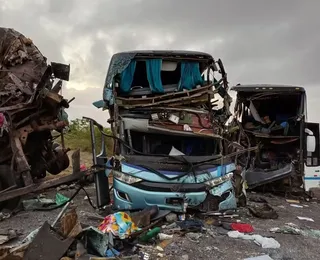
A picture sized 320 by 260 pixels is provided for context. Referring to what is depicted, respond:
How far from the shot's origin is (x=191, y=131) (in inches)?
296

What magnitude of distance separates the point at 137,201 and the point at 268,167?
599cm

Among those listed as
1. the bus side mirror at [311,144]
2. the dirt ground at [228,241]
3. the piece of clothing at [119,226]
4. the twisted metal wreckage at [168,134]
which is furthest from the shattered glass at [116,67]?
the bus side mirror at [311,144]

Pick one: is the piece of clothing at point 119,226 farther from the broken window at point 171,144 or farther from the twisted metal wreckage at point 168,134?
the broken window at point 171,144

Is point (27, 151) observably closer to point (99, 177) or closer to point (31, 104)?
point (31, 104)

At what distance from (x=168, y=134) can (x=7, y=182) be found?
122 inches

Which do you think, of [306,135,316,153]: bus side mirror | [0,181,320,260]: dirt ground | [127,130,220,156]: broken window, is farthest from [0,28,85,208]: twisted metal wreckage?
[306,135,316,153]: bus side mirror

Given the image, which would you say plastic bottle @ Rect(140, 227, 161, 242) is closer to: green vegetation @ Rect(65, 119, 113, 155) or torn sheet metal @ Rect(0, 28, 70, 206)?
torn sheet metal @ Rect(0, 28, 70, 206)

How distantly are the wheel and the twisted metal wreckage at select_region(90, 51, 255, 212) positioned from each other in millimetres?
1571

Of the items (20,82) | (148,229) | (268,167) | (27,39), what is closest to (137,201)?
(148,229)

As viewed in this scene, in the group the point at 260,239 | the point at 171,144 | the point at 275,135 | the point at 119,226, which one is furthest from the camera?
the point at 275,135

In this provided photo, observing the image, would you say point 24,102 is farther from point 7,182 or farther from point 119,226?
point 119,226

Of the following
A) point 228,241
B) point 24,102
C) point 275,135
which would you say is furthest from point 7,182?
point 275,135

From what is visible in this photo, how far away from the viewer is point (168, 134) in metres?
7.53

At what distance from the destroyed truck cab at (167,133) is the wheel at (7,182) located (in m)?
1.57
